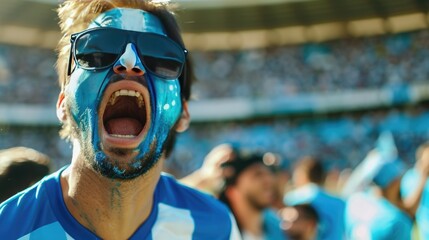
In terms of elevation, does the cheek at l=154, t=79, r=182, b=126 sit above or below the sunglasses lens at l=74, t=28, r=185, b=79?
below

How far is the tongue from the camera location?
7.68 ft

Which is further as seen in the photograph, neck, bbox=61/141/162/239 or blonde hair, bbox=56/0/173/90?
blonde hair, bbox=56/0/173/90

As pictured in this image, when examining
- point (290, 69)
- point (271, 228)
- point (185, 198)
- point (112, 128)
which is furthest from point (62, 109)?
point (290, 69)

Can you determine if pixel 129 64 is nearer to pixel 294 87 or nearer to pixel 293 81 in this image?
pixel 294 87

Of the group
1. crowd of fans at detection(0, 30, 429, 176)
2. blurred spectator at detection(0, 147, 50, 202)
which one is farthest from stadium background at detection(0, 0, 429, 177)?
blurred spectator at detection(0, 147, 50, 202)

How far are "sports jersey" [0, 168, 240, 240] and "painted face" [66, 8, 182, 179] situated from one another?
9.2 inches

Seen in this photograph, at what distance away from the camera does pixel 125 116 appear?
2383 millimetres

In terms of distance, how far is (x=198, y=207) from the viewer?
8.70 ft

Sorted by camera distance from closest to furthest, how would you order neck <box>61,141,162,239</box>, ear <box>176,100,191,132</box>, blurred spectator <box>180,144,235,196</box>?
neck <box>61,141,162,239</box>, ear <box>176,100,191,132</box>, blurred spectator <box>180,144,235,196</box>

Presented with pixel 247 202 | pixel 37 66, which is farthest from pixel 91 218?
pixel 37 66

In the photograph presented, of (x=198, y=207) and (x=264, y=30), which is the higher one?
(x=198, y=207)

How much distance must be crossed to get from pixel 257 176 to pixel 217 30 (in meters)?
23.2

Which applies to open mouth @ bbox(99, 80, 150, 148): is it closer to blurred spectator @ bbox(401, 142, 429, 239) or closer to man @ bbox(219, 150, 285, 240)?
man @ bbox(219, 150, 285, 240)

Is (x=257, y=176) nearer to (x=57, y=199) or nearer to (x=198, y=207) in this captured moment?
(x=198, y=207)
